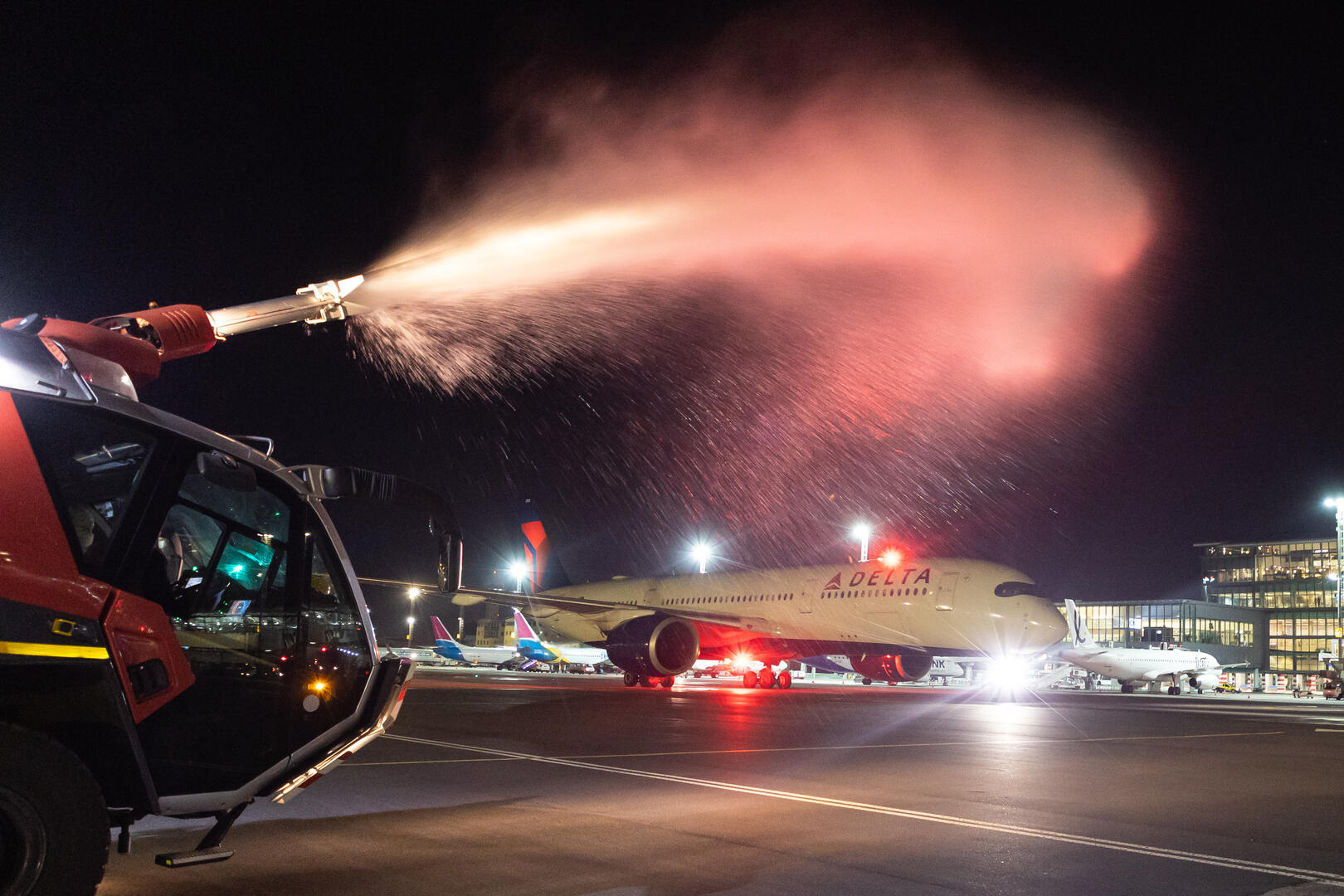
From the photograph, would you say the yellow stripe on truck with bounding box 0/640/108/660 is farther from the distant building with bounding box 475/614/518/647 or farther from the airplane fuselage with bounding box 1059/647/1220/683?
the distant building with bounding box 475/614/518/647

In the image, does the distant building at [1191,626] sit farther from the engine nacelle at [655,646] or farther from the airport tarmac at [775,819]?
the airport tarmac at [775,819]

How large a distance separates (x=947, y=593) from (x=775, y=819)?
21.9 metres

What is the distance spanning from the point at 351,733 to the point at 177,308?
3134mm

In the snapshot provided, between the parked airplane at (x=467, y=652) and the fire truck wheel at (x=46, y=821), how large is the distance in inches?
2195

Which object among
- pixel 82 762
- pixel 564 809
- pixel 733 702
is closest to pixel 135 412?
pixel 82 762

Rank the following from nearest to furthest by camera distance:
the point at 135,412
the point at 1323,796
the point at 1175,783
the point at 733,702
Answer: the point at 135,412
the point at 1323,796
the point at 1175,783
the point at 733,702

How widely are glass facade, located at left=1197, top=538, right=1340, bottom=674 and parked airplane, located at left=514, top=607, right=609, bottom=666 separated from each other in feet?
247

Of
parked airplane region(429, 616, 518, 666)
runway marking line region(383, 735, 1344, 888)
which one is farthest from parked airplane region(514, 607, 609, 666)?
runway marking line region(383, 735, 1344, 888)

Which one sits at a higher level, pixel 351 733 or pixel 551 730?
pixel 351 733

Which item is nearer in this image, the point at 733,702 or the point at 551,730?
the point at 551,730

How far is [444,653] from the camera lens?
5919cm

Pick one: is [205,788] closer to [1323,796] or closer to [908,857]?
[908,857]

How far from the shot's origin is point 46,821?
377 cm

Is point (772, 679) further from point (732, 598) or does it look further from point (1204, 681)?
point (1204, 681)
